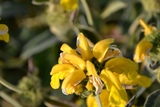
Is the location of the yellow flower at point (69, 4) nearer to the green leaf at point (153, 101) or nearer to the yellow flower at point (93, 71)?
the yellow flower at point (93, 71)

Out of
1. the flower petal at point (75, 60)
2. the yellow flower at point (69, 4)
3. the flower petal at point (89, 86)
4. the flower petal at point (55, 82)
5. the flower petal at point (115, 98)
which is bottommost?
the flower petal at point (115, 98)

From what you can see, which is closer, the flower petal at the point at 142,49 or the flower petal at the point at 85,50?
the flower petal at the point at 85,50

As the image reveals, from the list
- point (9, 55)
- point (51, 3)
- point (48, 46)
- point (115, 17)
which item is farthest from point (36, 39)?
point (115, 17)

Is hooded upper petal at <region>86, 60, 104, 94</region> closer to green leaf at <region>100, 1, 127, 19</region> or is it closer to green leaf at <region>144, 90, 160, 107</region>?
green leaf at <region>144, 90, 160, 107</region>

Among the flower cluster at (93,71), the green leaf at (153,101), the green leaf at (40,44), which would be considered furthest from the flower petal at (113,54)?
the green leaf at (40,44)

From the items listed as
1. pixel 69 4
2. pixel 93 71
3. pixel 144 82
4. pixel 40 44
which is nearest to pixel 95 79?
pixel 93 71

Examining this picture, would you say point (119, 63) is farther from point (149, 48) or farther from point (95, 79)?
point (149, 48)

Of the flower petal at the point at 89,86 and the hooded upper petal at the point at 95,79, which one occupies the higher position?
the hooded upper petal at the point at 95,79

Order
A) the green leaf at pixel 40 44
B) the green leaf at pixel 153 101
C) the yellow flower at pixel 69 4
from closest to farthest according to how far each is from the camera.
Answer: the green leaf at pixel 153 101, the yellow flower at pixel 69 4, the green leaf at pixel 40 44

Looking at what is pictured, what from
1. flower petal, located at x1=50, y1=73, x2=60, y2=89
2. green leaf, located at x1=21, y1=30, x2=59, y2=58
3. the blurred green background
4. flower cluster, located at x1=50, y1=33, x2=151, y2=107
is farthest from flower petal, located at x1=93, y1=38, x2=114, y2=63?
green leaf, located at x1=21, y1=30, x2=59, y2=58
